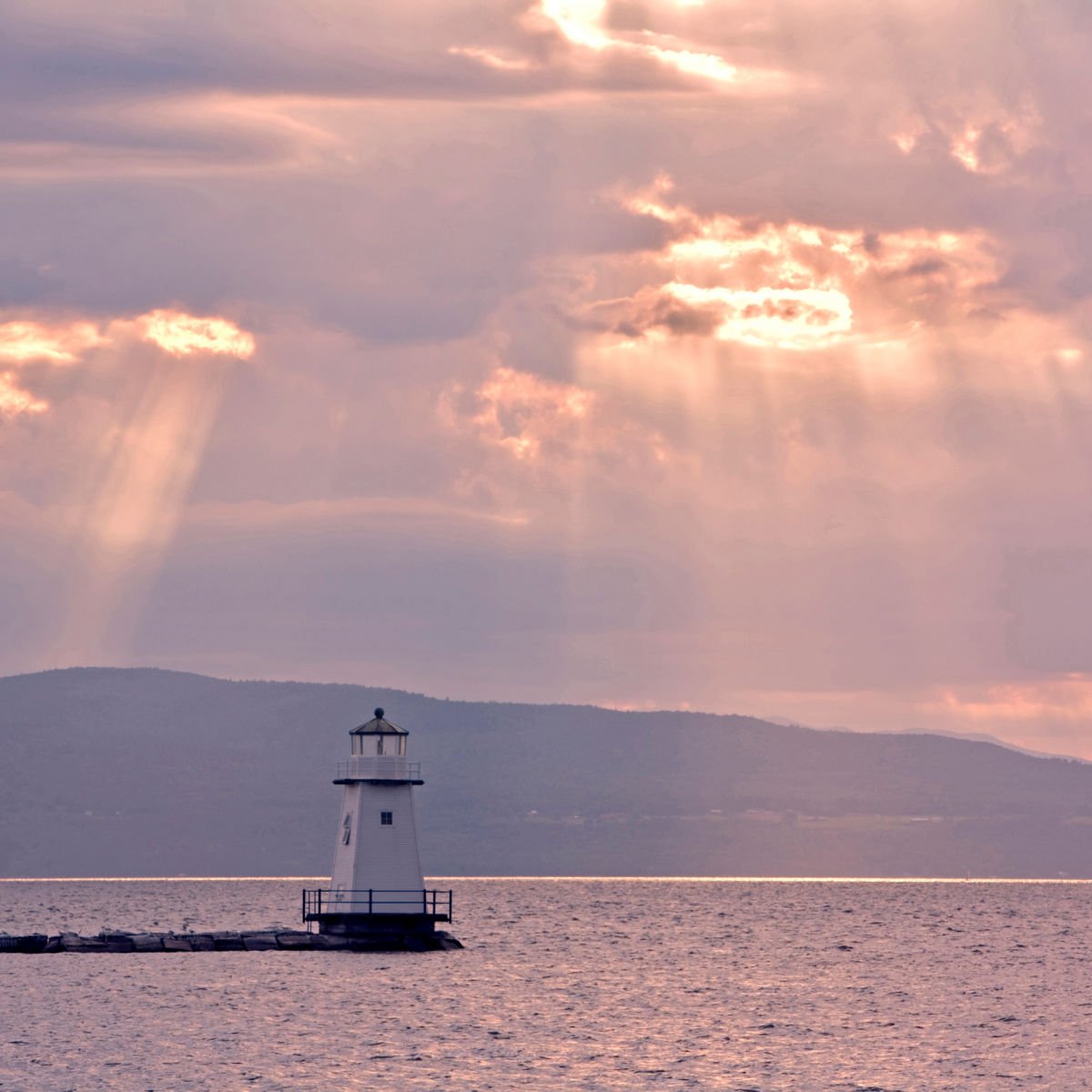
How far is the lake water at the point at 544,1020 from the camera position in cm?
7231

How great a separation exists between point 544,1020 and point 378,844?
12.1 m

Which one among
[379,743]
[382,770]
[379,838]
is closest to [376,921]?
[379,838]

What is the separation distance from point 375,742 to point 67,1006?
1773 centimetres

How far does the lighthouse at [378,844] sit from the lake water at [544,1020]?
3248 mm

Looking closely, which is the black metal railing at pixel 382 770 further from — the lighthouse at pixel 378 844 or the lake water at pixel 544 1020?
the lake water at pixel 544 1020

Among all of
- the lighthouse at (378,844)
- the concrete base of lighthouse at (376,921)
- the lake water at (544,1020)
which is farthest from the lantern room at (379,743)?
the lake water at (544,1020)

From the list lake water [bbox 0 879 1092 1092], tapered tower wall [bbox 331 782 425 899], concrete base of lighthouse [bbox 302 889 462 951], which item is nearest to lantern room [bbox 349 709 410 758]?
tapered tower wall [bbox 331 782 425 899]

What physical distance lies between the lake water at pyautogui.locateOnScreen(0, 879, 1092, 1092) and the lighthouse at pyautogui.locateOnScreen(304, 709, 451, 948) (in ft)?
10.7

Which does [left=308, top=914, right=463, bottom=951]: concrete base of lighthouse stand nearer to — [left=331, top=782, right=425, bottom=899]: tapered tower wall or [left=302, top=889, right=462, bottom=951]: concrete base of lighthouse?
[left=302, top=889, right=462, bottom=951]: concrete base of lighthouse

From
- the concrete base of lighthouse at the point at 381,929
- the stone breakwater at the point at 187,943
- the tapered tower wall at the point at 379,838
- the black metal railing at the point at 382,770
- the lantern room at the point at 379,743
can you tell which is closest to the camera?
the tapered tower wall at the point at 379,838

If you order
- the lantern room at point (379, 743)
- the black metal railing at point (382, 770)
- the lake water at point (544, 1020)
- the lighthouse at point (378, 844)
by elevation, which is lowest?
the lake water at point (544, 1020)

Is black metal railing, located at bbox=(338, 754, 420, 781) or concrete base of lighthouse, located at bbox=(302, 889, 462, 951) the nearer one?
black metal railing, located at bbox=(338, 754, 420, 781)

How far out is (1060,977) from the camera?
124 metres

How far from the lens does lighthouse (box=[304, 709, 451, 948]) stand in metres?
95.3
